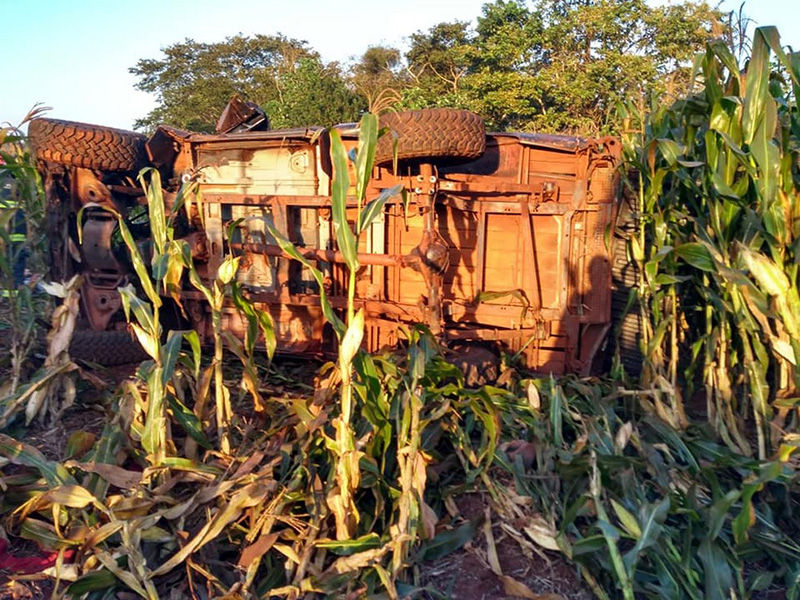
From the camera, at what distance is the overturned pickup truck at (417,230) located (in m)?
4.32

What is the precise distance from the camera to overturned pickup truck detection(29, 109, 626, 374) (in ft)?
14.2

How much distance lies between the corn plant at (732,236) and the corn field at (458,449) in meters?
0.01

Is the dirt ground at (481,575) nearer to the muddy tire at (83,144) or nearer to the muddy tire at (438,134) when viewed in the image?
the muddy tire at (438,134)

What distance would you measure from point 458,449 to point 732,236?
6.17ft

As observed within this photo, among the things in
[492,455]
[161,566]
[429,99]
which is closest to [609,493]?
[492,455]

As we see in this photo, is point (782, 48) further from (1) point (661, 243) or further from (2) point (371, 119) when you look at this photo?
(2) point (371, 119)

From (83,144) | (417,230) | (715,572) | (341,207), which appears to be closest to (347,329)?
(341,207)

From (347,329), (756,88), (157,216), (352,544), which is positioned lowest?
(352,544)

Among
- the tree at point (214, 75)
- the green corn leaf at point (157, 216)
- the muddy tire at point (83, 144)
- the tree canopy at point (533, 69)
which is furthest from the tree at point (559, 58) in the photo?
the green corn leaf at point (157, 216)

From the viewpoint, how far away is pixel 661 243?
3.89 m

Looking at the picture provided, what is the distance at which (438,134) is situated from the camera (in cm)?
406

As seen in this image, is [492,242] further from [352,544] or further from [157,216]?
[352,544]

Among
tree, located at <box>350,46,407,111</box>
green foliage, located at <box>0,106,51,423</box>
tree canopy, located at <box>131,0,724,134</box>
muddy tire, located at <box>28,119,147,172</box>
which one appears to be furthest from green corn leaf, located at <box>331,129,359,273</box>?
tree, located at <box>350,46,407,111</box>

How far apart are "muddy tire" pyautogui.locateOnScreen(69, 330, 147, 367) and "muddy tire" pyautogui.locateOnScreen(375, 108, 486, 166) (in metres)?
2.53
